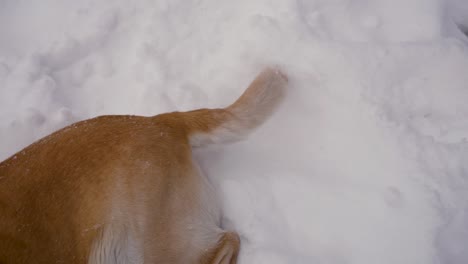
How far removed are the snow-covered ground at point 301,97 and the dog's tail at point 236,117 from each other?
26 centimetres

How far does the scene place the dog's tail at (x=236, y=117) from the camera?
188cm

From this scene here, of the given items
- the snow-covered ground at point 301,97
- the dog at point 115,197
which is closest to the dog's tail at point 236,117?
the dog at point 115,197

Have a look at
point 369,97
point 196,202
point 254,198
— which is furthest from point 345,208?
point 196,202

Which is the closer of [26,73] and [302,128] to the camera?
[302,128]

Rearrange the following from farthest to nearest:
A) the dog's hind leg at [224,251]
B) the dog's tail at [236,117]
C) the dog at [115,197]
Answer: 1. the dog's tail at [236,117]
2. the dog's hind leg at [224,251]
3. the dog at [115,197]

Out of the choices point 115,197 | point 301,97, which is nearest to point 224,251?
point 115,197

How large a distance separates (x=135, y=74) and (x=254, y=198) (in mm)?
1257

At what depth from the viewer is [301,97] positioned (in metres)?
2.24

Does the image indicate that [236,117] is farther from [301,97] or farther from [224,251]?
[224,251]

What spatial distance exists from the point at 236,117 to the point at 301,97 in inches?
21.5

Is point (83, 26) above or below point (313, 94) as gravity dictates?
above

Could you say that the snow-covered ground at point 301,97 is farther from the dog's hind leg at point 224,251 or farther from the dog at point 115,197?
the dog at point 115,197

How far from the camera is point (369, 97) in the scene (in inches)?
84.1

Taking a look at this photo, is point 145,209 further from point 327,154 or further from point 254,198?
point 327,154
